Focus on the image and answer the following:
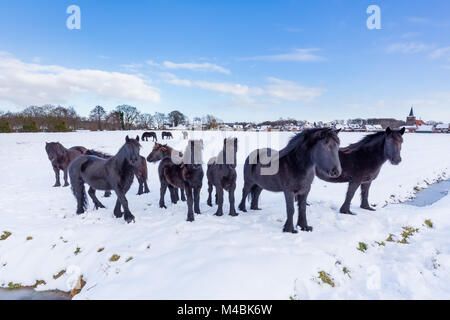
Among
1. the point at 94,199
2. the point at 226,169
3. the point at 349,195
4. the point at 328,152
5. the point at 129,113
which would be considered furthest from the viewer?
the point at 129,113

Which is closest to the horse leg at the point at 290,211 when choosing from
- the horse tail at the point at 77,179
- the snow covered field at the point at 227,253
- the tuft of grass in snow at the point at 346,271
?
the snow covered field at the point at 227,253

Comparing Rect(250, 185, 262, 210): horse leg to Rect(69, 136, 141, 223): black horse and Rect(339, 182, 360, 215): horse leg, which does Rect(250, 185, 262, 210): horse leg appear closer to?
Rect(339, 182, 360, 215): horse leg

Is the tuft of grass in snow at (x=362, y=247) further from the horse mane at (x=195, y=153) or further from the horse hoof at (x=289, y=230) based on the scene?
the horse mane at (x=195, y=153)

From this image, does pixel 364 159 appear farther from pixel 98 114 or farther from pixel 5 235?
pixel 98 114

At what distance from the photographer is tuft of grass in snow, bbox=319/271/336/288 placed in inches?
122

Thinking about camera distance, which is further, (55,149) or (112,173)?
(55,149)

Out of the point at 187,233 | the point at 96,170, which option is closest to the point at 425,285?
the point at 187,233

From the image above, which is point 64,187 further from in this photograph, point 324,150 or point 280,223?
point 324,150

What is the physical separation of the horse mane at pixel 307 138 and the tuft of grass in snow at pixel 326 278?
2.00 metres

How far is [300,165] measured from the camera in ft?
13.6

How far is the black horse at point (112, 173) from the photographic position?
4965 millimetres

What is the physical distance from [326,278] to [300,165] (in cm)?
183

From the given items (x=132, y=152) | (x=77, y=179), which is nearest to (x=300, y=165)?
(x=132, y=152)

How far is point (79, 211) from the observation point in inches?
234
